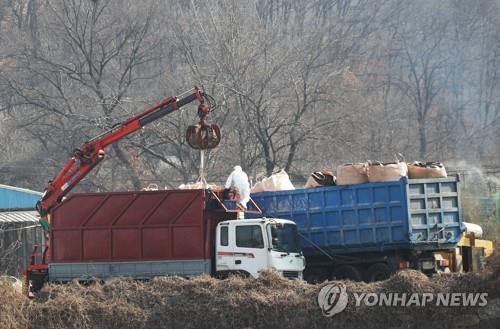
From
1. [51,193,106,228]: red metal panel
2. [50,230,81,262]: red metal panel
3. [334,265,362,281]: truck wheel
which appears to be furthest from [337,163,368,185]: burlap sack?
[50,230,81,262]: red metal panel

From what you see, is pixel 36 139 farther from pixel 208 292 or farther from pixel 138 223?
pixel 208 292

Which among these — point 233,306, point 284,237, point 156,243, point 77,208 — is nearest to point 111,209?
point 77,208

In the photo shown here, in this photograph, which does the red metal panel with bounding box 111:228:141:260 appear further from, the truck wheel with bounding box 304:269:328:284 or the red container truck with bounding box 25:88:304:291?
the truck wheel with bounding box 304:269:328:284

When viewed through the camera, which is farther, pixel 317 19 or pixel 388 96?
pixel 388 96

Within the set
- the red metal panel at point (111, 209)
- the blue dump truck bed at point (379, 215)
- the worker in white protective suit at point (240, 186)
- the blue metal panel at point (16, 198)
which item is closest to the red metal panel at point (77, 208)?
the red metal panel at point (111, 209)

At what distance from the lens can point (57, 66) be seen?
42.1 metres

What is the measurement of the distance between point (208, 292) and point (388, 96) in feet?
139

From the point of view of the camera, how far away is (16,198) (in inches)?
1396

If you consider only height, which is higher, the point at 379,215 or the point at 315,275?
the point at 379,215

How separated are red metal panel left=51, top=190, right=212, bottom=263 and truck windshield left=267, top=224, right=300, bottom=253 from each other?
4.63ft

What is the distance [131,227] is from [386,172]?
18.8ft

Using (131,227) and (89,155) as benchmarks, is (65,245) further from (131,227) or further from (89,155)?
(89,155)

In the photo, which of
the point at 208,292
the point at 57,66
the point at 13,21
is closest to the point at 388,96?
the point at 57,66

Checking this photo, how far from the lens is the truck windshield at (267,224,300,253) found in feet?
58.9
